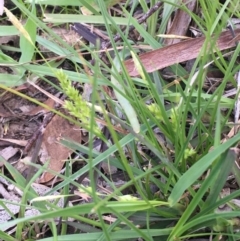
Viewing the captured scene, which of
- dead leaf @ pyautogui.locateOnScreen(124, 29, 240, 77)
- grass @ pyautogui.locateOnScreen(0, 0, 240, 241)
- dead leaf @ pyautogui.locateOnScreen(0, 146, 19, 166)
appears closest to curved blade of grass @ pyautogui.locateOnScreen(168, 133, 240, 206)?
grass @ pyautogui.locateOnScreen(0, 0, 240, 241)

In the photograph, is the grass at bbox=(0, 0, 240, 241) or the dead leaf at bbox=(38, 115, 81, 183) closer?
the grass at bbox=(0, 0, 240, 241)

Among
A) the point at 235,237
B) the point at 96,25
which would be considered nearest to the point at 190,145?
the point at 235,237

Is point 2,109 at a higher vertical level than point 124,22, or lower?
lower

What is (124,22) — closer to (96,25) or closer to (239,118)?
(96,25)

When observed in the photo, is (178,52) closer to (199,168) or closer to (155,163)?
(155,163)

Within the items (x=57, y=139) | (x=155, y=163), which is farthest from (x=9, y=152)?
(x=155, y=163)

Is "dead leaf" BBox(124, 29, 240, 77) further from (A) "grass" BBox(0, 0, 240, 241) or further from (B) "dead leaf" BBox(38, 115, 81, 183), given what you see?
(B) "dead leaf" BBox(38, 115, 81, 183)
